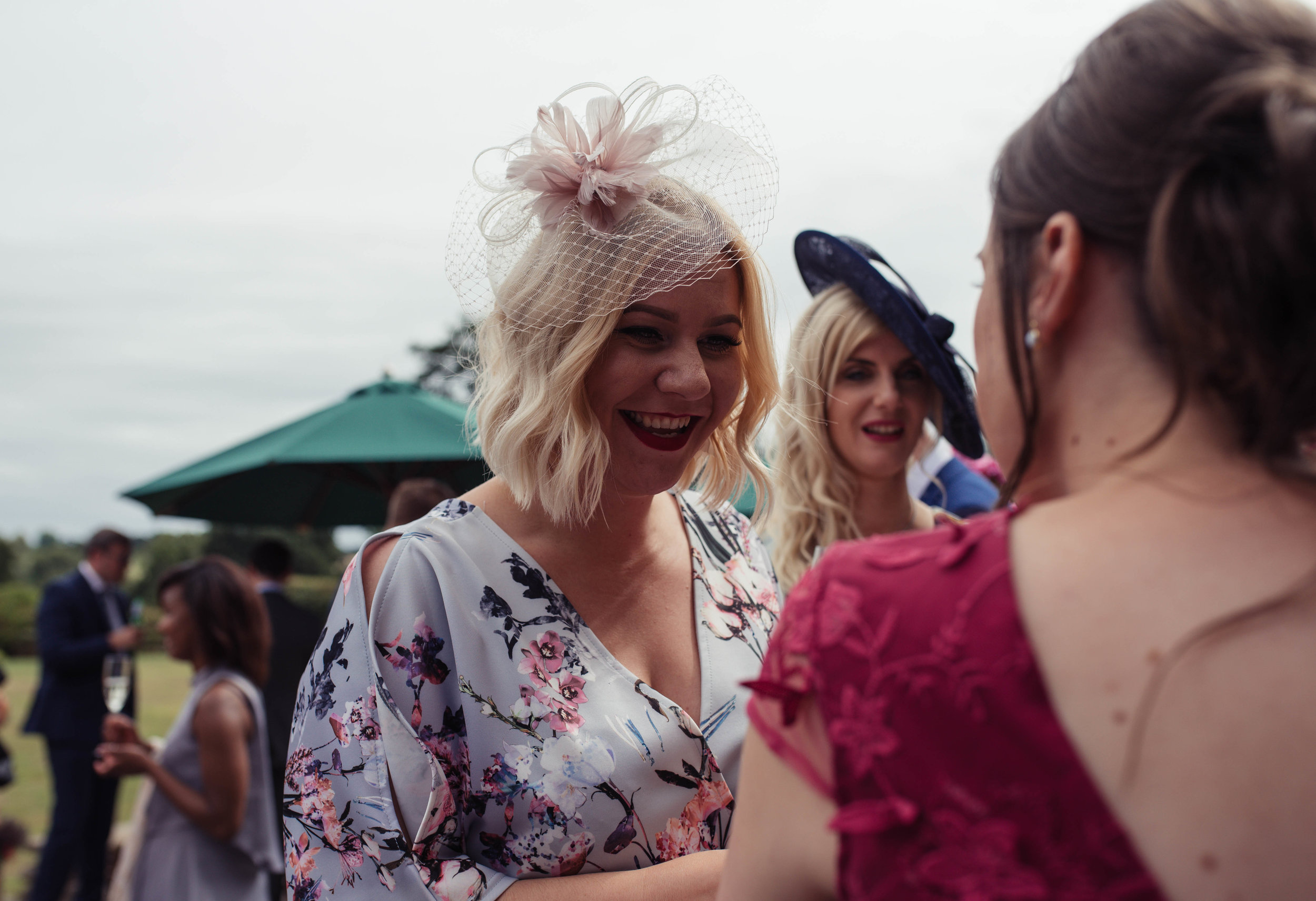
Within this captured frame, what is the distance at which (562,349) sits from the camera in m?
1.86

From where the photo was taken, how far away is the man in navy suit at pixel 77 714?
17.7ft

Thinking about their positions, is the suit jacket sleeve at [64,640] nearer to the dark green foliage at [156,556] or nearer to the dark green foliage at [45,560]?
the dark green foliage at [156,556]

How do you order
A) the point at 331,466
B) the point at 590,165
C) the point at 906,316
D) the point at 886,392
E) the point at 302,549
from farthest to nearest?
the point at 302,549, the point at 331,466, the point at 886,392, the point at 906,316, the point at 590,165

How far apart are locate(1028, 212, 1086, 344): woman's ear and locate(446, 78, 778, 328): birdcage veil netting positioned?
3.32 feet

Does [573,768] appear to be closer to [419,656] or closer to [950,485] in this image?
[419,656]

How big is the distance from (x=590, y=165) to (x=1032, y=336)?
45.1 inches

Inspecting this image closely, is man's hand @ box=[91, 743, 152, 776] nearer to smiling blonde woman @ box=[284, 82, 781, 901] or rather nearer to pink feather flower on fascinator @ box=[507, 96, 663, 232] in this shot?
smiling blonde woman @ box=[284, 82, 781, 901]

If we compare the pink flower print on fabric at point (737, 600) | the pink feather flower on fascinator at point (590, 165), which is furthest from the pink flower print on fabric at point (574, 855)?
the pink feather flower on fascinator at point (590, 165)

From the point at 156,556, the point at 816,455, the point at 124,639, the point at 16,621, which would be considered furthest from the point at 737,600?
the point at 156,556

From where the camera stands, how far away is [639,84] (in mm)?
1939

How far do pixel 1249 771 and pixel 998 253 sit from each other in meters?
0.52

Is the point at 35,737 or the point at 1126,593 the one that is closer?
the point at 1126,593

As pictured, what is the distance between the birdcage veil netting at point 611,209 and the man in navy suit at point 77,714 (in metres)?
5.19

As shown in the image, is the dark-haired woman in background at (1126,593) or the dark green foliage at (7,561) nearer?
the dark-haired woman in background at (1126,593)
